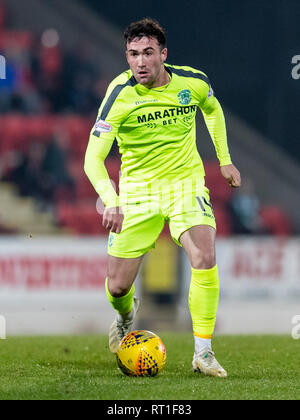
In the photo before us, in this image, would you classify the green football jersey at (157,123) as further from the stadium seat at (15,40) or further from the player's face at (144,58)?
the stadium seat at (15,40)

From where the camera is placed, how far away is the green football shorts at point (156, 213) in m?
5.82

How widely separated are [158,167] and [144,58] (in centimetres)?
79

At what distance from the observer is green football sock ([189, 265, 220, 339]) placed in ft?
18.5

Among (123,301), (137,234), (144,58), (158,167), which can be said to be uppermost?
(144,58)

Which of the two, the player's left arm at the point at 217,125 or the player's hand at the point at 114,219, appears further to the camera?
the player's left arm at the point at 217,125

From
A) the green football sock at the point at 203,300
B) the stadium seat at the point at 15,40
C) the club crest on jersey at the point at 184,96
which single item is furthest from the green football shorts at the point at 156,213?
the stadium seat at the point at 15,40

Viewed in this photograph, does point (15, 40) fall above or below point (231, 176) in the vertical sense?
above

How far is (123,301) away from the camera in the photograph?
6.43m

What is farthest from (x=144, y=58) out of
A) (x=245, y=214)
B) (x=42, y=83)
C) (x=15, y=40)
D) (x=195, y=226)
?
(x=15, y=40)

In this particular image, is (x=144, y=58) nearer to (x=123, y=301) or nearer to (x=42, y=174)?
(x=123, y=301)

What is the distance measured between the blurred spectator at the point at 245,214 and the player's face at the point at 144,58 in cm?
946

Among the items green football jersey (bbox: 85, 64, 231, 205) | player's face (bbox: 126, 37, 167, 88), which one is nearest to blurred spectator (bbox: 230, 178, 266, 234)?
green football jersey (bbox: 85, 64, 231, 205)

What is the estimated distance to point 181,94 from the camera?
19.6ft

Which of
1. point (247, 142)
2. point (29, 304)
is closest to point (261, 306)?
point (29, 304)
